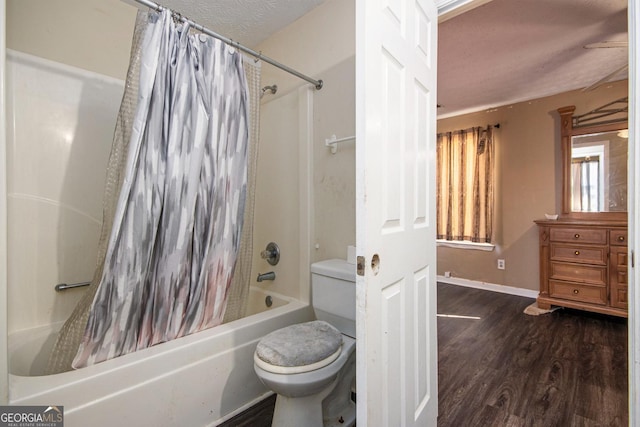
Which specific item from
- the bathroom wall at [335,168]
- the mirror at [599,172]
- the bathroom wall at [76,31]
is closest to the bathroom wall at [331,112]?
the bathroom wall at [335,168]

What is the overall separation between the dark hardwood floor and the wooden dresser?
0.18 m

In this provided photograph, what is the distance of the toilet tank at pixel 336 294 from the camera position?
60.5 inches

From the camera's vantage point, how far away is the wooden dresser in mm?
2545

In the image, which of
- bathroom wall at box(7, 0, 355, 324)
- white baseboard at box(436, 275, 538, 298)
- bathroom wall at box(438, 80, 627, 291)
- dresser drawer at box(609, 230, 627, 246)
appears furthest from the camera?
white baseboard at box(436, 275, 538, 298)

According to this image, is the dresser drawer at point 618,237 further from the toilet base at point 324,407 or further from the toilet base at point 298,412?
the toilet base at point 298,412

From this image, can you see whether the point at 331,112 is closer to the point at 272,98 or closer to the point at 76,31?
the point at 272,98

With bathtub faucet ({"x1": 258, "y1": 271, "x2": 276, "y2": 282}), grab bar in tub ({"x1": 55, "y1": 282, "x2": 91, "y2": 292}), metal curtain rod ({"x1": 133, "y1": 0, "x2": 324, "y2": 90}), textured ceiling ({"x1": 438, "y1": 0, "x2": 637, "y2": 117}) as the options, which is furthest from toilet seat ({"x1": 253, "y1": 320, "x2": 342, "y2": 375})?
textured ceiling ({"x1": 438, "y1": 0, "x2": 637, "y2": 117})

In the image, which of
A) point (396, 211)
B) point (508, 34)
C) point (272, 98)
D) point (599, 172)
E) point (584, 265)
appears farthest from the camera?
point (599, 172)

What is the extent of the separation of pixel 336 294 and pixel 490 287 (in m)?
2.97

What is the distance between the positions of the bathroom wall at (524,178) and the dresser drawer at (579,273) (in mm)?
419

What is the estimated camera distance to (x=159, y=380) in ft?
4.11

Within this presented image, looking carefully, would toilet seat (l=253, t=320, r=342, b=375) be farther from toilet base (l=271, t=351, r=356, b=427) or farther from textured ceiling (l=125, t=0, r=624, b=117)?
textured ceiling (l=125, t=0, r=624, b=117)

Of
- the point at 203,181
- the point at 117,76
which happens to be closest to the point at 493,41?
the point at 203,181

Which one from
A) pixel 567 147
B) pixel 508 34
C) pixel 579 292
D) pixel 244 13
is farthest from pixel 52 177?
pixel 567 147
